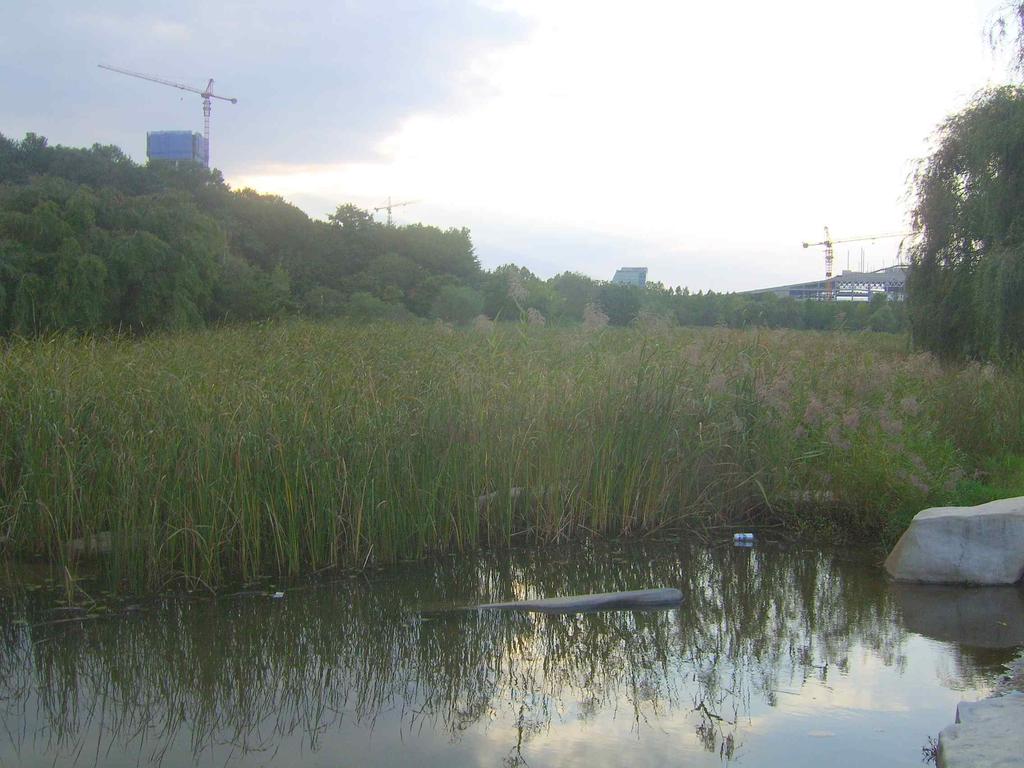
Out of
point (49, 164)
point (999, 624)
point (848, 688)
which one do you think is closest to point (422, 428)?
point (848, 688)

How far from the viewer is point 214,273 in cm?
1944

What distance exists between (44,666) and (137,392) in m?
2.41

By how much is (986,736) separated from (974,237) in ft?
41.9

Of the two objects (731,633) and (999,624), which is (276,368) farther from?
(999,624)

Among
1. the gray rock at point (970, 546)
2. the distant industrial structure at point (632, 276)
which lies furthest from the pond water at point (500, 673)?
the distant industrial structure at point (632, 276)

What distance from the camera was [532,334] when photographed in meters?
8.79

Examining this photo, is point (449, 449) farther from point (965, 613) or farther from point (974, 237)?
point (974, 237)

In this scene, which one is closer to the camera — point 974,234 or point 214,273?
point 974,234

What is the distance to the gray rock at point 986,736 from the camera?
298cm

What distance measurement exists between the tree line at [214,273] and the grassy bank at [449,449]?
1.54m

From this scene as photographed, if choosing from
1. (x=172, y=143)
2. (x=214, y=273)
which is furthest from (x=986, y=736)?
(x=172, y=143)

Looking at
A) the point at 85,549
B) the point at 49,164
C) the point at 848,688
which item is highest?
the point at 49,164

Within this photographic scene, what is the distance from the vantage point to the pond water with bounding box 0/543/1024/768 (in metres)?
3.60

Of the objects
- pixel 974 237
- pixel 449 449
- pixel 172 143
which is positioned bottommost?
pixel 449 449
